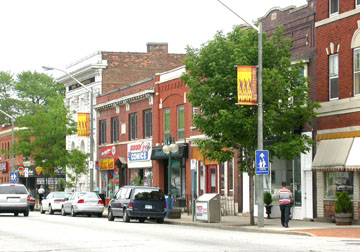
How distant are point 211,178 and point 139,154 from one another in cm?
888

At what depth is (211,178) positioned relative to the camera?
40.7 m

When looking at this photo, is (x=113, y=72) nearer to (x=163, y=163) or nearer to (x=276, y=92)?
(x=163, y=163)

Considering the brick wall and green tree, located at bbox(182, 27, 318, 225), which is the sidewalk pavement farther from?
the brick wall

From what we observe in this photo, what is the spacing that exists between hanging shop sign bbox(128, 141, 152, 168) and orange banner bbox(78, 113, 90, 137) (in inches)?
130

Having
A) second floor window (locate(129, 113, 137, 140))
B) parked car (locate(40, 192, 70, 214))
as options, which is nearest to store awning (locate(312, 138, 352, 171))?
parked car (locate(40, 192, 70, 214))

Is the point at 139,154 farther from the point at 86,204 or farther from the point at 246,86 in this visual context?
the point at 246,86

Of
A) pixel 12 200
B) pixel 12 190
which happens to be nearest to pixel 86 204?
pixel 12 200

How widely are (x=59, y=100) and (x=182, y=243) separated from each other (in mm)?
42973

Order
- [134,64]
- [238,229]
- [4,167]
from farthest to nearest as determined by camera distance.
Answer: [4,167] < [134,64] < [238,229]

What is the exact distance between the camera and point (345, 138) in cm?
2830

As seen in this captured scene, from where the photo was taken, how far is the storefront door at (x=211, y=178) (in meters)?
40.3

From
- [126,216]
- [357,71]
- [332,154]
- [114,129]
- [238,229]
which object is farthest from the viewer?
[114,129]

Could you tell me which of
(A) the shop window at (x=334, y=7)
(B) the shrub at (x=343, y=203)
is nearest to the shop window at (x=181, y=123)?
(A) the shop window at (x=334, y=7)

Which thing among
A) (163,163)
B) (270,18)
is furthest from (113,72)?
(270,18)
